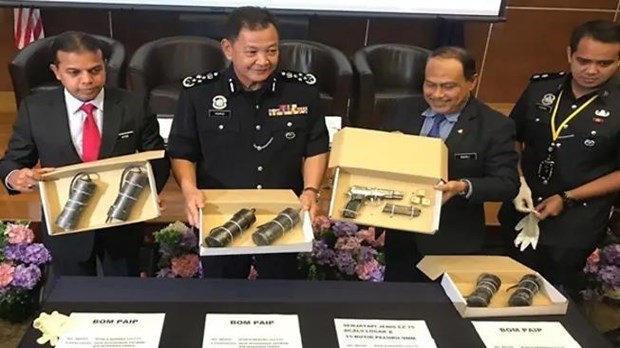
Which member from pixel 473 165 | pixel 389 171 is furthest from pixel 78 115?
pixel 473 165

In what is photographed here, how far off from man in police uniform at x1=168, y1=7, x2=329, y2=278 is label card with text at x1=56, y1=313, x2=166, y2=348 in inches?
21.1

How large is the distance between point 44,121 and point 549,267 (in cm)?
188

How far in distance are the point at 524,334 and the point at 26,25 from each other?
3.80 meters

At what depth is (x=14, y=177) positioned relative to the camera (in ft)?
6.18

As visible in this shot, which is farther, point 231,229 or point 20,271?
point 20,271

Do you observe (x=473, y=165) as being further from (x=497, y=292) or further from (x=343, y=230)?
(x=343, y=230)

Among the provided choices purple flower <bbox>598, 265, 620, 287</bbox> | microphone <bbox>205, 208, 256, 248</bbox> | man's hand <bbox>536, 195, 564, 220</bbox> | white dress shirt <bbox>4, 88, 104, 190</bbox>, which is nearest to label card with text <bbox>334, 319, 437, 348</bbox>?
microphone <bbox>205, 208, 256, 248</bbox>

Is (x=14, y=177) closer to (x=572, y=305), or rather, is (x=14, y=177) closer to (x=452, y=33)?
(x=572, y=305)

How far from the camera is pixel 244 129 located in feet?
6.82

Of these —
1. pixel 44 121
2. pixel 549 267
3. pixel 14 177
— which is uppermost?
pixel 44 121

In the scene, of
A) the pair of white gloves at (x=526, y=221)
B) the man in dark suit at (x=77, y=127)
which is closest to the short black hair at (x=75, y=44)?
the man in dark suit at (x=77, y=127)

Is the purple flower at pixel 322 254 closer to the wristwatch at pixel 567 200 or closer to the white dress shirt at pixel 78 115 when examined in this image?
the wristwatch at pixel 567 200

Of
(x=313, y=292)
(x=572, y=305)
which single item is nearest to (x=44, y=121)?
(x=313, y=292)

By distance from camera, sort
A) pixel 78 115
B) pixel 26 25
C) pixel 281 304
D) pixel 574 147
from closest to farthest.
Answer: pixel 281 304 < pixel 78 115 < pixel 574 147 < pixel 26 25
